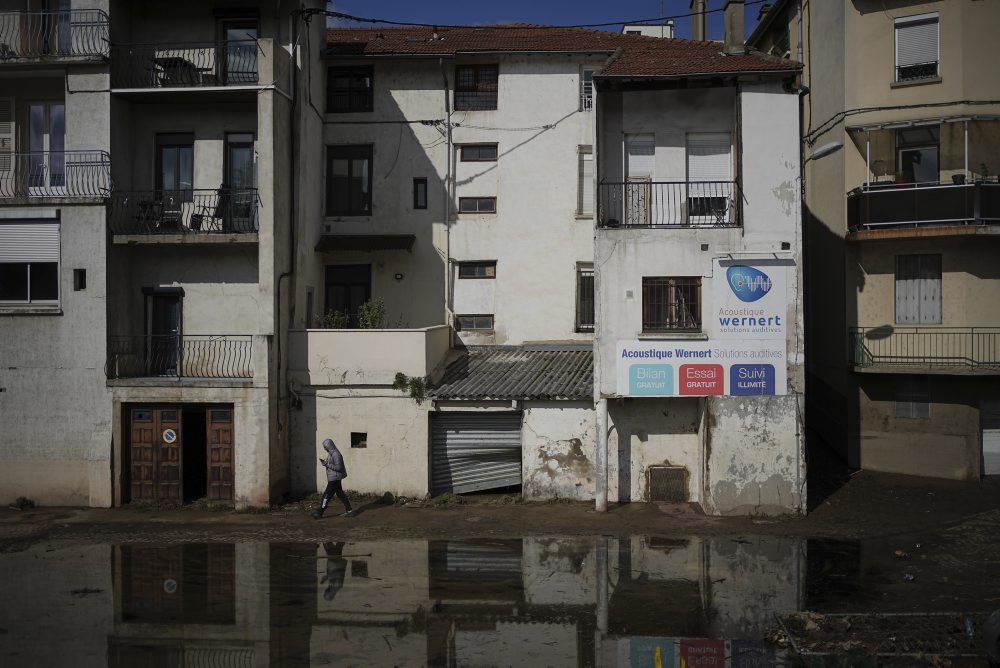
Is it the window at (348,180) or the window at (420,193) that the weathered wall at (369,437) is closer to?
the window at (348,180)

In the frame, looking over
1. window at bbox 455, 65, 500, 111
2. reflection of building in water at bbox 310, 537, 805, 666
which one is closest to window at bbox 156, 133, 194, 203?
window at bbox 455, 65, 500, 111

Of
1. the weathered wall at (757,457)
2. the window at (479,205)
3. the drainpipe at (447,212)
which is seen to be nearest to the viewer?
the weathered wall at (757,457)

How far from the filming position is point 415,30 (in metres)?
26.1

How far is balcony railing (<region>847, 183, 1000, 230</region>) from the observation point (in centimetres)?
1994

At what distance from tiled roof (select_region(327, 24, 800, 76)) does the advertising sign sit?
14.4 ft

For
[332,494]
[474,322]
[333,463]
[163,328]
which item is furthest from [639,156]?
[163,328]

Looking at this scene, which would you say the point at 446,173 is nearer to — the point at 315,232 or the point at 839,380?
the point at 315,232

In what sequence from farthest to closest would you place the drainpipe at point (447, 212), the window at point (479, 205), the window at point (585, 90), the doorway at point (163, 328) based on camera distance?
the window at point (479, 205) < the drainpipe at point (447, 212) < the window at point (585, 90) < the doorway at point (163, 328)

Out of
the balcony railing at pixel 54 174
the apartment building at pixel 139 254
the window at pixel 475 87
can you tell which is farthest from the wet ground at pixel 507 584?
the window at pixel 475 87

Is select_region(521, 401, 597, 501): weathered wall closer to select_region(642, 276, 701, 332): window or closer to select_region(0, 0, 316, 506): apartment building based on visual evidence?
select_region(642, 276, 701, 332): window

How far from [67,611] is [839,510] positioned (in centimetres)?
1467

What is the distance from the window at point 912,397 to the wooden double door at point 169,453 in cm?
1582

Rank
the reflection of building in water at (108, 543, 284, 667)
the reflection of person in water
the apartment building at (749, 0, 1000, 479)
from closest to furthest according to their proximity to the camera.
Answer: the reflection of building in water at (108, 543, 284, 667), the reflection of person in water, the apartment building at (749, 0, 1000, 479)

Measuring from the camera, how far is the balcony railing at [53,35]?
19953 millimetres
